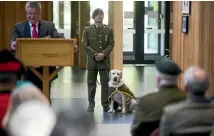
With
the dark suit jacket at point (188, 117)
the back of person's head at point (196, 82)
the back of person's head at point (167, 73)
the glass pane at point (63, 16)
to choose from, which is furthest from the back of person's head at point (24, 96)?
the glass pane at point (63, 16)

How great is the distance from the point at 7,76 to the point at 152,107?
1.15 m

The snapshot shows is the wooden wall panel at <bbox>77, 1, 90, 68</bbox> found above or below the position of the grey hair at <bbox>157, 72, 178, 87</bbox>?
above

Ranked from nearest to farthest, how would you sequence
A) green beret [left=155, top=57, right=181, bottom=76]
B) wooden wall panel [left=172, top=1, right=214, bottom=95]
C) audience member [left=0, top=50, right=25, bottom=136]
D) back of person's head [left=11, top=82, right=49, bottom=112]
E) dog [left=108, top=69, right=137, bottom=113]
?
back of person's head [left=11, top=82, right=49, bottom=112], audience member [left=0, top=50, right=25, bottom=136], green beret [left=155, top=57, right=181, bottom=76], wooden wall panel [left=172, top=1, right=214, bottom=95], dog [left=108, top=69, right=137, bottom=113]

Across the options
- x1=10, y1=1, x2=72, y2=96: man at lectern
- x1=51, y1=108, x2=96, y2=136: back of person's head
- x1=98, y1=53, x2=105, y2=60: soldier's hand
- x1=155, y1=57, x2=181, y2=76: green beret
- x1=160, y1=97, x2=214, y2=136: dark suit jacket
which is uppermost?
x1=10, y1=1, x2=72, y2=96: man at lectern

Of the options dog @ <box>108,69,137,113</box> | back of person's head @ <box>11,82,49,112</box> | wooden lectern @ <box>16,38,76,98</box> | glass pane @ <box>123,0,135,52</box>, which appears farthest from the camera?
glass pane @ <box>123,0,135,52</box>

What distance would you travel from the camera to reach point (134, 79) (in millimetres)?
14453

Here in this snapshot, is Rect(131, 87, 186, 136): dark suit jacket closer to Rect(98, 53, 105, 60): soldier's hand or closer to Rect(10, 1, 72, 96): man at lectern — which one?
Rect(10, 1, 72, 96): man at lectern

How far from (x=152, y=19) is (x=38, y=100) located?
50.4ft

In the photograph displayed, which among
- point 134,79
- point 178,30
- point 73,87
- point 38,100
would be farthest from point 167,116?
point 134,79

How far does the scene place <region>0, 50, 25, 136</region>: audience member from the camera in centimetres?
390

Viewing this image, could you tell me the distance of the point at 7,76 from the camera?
13.1 ft

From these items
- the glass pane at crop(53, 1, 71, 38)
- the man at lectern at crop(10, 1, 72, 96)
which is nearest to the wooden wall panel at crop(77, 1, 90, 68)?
the glass pane at crop(53, 1, 71, 38)

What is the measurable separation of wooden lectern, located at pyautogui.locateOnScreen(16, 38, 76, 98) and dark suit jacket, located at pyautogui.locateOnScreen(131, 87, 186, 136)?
314cm

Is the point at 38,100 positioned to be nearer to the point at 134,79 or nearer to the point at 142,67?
the point at 134,79
